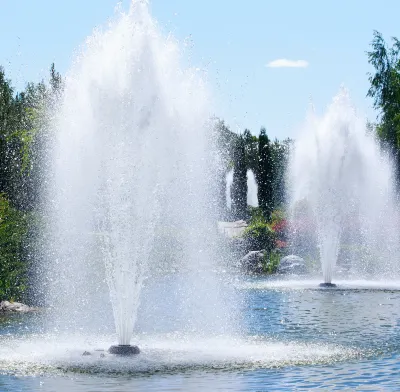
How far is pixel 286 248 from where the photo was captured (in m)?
48.9

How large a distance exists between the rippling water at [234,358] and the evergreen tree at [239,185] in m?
46.5

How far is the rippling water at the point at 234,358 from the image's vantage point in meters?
13.3

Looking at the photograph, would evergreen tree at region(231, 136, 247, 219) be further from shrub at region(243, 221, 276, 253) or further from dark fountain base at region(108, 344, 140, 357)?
dark fountain base at region(108, 344, 140, 357)

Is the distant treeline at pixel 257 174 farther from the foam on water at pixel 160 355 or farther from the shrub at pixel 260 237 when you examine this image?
the foam on water at pixel 160 355

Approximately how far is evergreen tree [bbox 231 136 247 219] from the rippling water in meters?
46.5

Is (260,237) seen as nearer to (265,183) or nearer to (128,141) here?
(265,183)

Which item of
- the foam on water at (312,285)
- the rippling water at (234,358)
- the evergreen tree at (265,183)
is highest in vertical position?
the evergreen tree at (265,183)

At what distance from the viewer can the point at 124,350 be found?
1559 centimetres

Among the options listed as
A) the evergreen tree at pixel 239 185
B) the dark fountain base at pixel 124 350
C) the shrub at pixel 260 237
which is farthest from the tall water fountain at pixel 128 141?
the evergreen tree at pixel 239 185

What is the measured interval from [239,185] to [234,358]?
5564 centimetres

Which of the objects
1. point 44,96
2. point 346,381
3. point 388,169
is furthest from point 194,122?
point 388,169

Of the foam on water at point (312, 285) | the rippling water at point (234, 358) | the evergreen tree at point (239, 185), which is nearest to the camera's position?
the rippling water at point (234, 358)

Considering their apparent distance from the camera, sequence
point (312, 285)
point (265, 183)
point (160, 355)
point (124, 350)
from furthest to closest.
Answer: point (265, 183) < point (312, 285) < point (160, 355) < point (124, 350)

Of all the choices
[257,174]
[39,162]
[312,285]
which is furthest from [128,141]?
[257,174]
